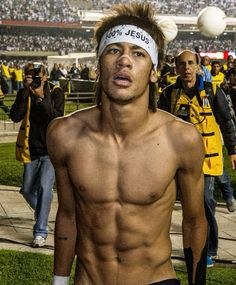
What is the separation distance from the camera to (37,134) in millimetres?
6512

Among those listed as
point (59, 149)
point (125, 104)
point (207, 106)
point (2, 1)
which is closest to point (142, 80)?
point (125, 104)

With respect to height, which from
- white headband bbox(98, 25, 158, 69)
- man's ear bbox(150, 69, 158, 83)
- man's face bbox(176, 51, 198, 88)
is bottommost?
man's face bbox(176, 51, 198, 88)

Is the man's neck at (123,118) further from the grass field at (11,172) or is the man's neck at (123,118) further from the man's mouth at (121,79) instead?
the grass field at (11,172)

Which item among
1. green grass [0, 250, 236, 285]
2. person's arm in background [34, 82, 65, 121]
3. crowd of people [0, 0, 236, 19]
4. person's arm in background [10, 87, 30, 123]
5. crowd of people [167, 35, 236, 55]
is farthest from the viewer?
Answer: crowd of people [167, 35, 236, 55]

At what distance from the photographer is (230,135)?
214 inches

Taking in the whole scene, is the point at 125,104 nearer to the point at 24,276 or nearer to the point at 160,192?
the point at 160,192

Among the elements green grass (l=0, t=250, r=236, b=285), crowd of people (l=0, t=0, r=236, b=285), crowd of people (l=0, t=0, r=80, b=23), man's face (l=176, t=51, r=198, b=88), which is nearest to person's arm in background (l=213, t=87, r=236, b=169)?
man's face (l=176, t=51, r=198, b=88)

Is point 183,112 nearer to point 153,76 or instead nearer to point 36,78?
point 36,78

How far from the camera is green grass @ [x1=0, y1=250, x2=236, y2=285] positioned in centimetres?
523

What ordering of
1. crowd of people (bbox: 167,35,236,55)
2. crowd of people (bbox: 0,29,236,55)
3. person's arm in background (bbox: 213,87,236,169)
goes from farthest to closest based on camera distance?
crowd of people (bbox: 167,35,236,55), crowd of people (bbox: 0,29,236,55), person's arm in background (bbox: 213,87,236,169)

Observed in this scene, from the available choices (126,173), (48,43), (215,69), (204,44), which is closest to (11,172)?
(215,69)

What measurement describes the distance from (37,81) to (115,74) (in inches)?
158

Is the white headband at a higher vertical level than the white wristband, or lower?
higher

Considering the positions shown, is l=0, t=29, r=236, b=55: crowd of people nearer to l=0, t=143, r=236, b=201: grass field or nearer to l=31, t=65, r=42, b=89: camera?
l=0, t=143, r=236, b=201: grass field
